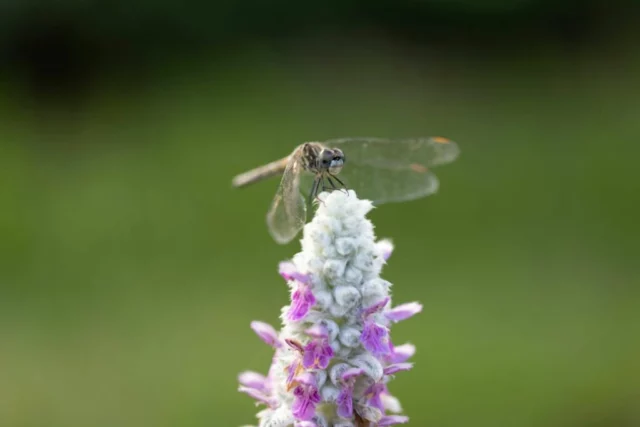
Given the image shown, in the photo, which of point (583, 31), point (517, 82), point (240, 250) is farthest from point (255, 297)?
point (583, 31)

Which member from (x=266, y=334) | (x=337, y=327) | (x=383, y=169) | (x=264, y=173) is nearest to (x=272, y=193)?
(x=383, y=169)

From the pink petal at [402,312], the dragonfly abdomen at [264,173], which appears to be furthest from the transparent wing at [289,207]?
the pink petal at [402,312]

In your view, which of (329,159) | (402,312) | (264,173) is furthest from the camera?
(264,173)

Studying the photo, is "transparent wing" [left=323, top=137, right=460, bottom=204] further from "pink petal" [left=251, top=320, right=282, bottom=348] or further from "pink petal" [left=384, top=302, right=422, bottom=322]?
"pink petal" [left=251, top=320, right=282, bottom=348]

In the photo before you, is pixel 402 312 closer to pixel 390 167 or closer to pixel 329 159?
pixel 329 159

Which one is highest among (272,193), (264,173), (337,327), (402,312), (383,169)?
(272,193)

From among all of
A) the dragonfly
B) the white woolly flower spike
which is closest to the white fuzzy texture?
the white woolly flower spike
